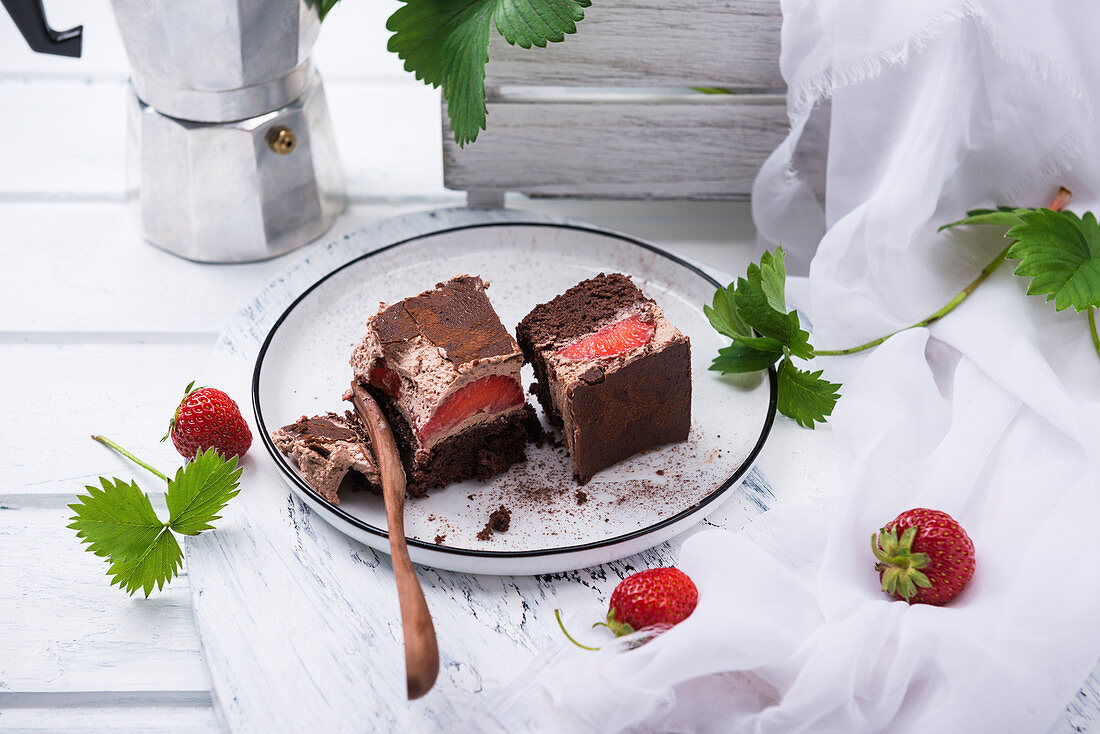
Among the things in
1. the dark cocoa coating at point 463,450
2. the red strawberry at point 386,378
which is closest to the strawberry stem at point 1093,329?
the dark cocoa coating at point 463,450

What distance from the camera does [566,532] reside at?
1251 millimetres

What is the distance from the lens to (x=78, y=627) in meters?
1.18

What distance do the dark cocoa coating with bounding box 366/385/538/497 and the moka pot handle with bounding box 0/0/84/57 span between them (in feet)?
2.68

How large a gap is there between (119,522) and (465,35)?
88 centimetres

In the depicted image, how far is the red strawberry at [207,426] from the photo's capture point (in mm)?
1298

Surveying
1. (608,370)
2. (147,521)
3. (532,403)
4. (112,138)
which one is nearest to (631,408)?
(608,370)

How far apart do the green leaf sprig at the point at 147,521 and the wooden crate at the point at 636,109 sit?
77cm

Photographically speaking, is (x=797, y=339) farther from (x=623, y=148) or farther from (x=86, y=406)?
(x=86, y=406)

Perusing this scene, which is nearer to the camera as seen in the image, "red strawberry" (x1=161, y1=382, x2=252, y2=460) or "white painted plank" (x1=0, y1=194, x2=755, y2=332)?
"red strawberry" (x1=161, y1=382, x2=252, y2=460)

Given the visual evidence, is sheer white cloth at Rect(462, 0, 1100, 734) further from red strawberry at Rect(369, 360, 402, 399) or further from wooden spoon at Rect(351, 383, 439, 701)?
red strawberry at Rect(369, 360, 402, 399)

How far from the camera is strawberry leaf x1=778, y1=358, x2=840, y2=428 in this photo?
137 centimetres

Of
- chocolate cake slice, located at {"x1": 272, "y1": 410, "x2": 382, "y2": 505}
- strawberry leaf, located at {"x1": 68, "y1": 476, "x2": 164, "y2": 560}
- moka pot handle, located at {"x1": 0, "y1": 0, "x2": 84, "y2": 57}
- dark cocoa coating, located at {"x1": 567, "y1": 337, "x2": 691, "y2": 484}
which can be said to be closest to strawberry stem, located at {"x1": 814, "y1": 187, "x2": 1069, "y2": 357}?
dark cocoa coating, located at {"x1": 567, "y1": 337, "x2": 691, "y2": 484}

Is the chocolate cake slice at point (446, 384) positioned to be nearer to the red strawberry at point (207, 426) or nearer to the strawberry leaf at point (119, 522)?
the red strawberry at point (207, 426)

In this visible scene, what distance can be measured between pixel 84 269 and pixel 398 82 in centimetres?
85
